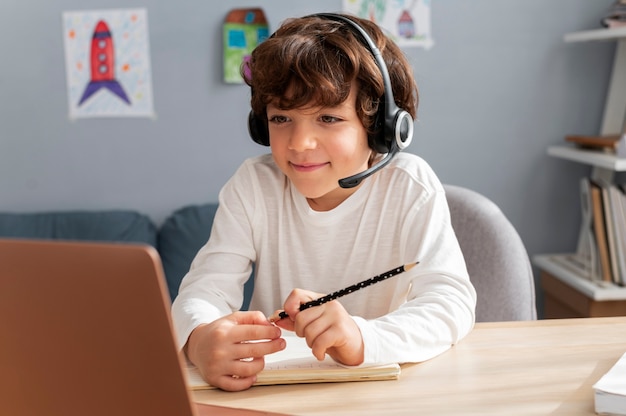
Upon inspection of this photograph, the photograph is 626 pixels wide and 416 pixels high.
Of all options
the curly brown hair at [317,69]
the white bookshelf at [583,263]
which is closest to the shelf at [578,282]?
the white bookshelf at [583,263]

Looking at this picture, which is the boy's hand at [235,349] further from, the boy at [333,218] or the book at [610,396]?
the book at [610,396]

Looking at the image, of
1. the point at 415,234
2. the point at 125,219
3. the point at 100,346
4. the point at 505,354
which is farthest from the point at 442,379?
the point at 125,219

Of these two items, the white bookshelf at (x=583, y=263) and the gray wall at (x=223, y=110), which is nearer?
the white bookshelf at (x=583, y=263)

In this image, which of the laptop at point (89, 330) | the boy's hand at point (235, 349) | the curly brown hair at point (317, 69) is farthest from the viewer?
the curly brown hair at point (317, 69)

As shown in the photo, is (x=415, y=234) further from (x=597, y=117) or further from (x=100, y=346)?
(x=597, y=117)

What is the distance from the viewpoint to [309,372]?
2.78ft

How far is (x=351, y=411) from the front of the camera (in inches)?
30.0

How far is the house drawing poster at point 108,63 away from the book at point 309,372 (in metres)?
1.68

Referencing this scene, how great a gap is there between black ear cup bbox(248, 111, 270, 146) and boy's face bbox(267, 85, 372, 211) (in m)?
0.06

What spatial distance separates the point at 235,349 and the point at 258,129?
0.49 m

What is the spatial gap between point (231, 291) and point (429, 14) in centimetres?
158

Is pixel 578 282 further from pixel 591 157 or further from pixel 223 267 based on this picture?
pixel 223 267

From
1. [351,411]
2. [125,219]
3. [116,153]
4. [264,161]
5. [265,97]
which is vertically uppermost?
[265,97]

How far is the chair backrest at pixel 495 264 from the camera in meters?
1.33
